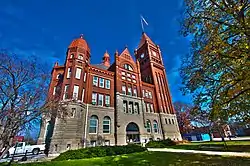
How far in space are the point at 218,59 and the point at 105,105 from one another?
73.6ft

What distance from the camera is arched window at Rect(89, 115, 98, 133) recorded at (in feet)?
78.4

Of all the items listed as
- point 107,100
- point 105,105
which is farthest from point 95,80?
point 105,105

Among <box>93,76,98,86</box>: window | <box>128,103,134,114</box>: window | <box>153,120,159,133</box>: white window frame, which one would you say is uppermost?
<box>93,76,98,86</box>: window

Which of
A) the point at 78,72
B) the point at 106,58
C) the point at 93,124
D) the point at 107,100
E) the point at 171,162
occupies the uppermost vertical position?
the point at 106,58

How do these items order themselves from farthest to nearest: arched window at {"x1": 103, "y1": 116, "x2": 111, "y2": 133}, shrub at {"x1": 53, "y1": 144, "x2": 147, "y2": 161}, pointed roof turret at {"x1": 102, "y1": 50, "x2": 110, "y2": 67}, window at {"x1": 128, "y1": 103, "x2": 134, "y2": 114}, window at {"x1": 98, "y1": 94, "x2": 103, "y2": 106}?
1. pointed roof turret at {"x1": 102, "y1": 50, "x2": 110, "y2": 67}
2. window at {"x1": 128, "y1": 103, "x2": 134, "y2": 114}
3. window at {"x1": 98, "y1": 94, "x2": 103, "y2": 106}
4. arched window at {"x1": 103, "y1": 116, "x2": 111, "y2": 133}
5. shrub at {"x1": 53, "y1": 144, "x2": 147, "y2": 161}

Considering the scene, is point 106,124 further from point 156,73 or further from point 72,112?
point 156,73

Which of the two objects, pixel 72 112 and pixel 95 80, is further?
pixel 95 80

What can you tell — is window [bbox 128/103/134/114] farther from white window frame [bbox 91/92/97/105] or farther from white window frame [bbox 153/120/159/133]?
white window frame [bbox 91/92/97/105]

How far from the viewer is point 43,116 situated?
12.4 m

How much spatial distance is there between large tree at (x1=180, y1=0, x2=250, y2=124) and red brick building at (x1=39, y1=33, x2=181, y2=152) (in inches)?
604

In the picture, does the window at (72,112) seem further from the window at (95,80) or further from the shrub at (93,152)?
the shrub at (93,152)

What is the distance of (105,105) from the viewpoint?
27.4 metres

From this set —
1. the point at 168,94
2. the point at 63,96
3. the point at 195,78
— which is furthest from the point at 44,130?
the point at 168,94

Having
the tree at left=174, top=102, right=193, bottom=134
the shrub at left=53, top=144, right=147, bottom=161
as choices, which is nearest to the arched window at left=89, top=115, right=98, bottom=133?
the shrub at left=53, top=144, right=147, bottom=161
